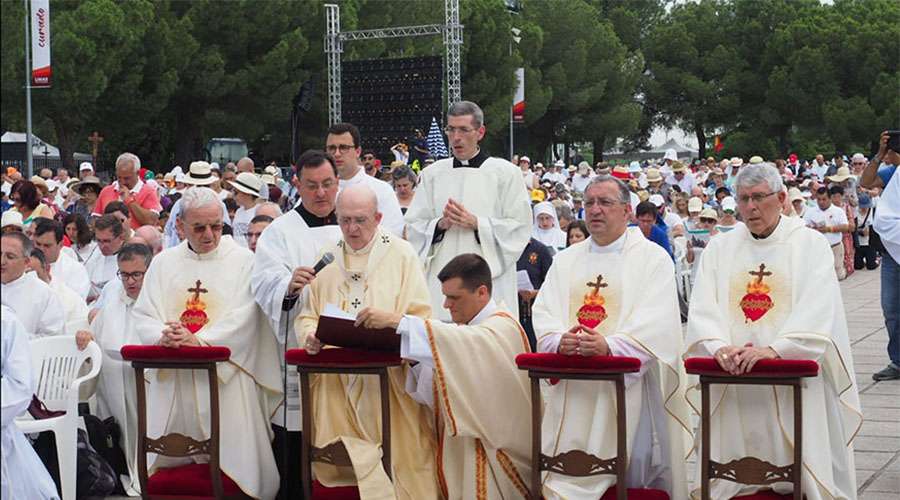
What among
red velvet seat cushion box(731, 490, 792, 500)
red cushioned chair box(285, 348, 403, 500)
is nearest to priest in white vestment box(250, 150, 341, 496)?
red cushioned chair box(285, 348, 403, 500)

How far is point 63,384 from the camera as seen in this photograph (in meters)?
7.60

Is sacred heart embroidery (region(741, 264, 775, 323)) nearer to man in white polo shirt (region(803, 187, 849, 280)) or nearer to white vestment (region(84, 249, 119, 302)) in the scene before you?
white vestment (region(84, 249, 119, 302))

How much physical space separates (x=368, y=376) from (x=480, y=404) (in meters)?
0.59

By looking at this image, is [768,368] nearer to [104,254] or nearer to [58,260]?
[58,260]

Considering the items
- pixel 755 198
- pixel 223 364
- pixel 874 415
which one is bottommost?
pixel 874 415

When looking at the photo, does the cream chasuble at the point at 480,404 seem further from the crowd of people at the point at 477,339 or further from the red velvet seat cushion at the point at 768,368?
the red velvet seat cushion at the point at 768,368

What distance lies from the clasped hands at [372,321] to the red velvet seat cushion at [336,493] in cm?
71

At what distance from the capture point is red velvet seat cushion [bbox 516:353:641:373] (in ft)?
18.9

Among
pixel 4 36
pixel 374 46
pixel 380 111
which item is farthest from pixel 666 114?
pixel 4 36

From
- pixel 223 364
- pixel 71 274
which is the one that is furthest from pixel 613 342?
pixel 71 274

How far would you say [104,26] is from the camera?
34.0 meters

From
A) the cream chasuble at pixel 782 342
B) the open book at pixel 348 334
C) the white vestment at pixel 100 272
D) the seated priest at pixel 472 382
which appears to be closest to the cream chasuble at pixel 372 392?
the seated priest at pixel 472 382

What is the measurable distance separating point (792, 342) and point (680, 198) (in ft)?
39.7

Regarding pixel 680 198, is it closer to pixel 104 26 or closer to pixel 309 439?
pixel 309 439
